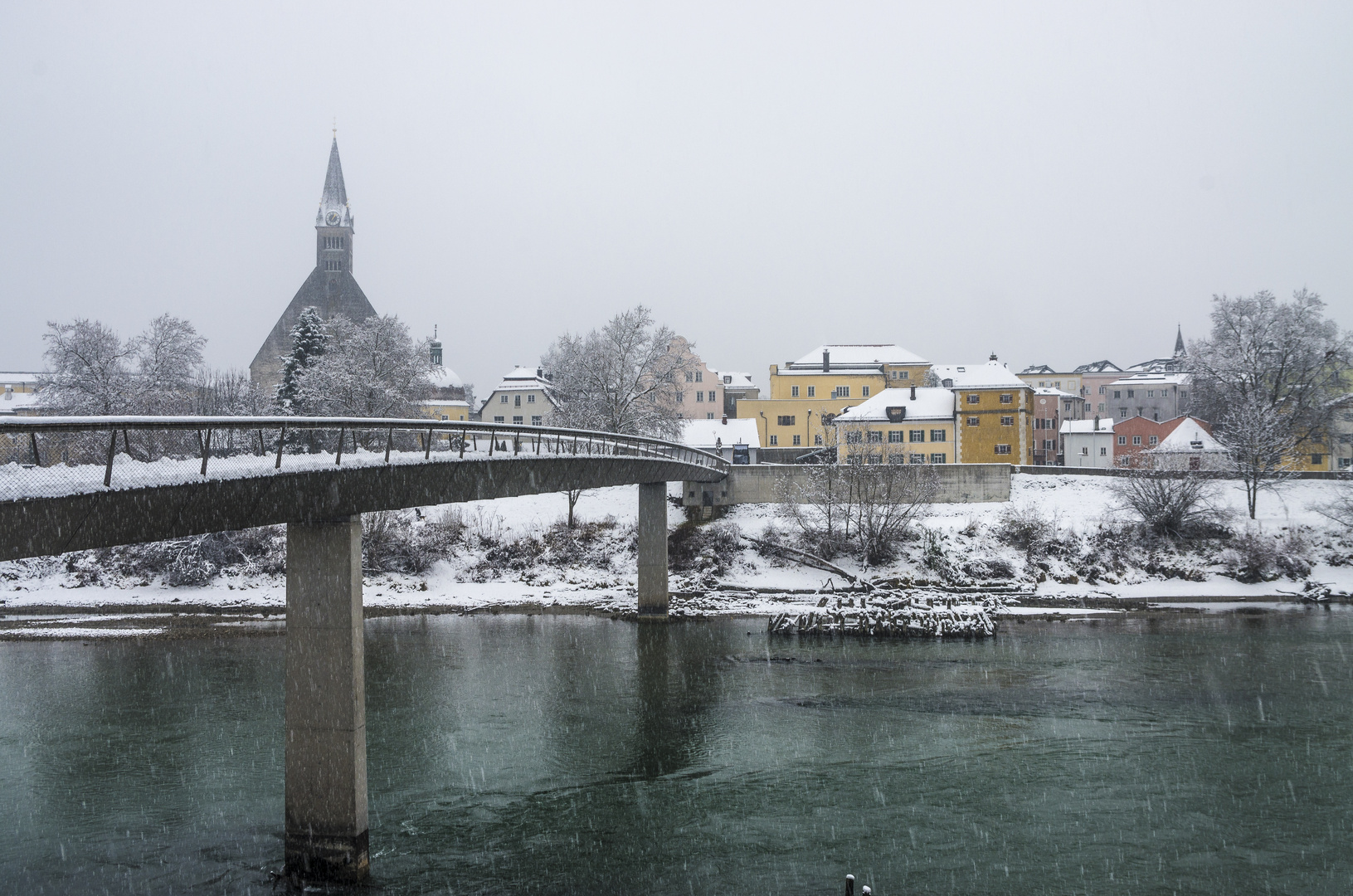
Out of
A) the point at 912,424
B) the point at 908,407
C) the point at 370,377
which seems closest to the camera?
the point at 370,377

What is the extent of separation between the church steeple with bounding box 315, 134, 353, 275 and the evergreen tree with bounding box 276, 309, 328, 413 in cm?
5634

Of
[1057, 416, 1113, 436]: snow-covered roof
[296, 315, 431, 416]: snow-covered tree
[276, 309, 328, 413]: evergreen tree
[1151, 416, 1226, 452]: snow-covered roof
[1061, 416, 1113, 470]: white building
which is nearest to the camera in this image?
[296, 315, 431, 416]: snow-covered tree

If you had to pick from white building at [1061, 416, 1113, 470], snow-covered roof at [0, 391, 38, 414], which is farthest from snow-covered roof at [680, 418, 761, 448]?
snow-covered roof at [0, 391, 38, 414]

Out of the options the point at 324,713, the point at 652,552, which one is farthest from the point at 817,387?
the point at 324,713

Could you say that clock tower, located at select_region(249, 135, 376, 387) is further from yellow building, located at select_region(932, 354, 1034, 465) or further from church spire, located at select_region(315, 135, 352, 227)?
yellow building, located at select_region(932, 354, 1034, 465)

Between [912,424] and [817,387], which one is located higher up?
[817,387]

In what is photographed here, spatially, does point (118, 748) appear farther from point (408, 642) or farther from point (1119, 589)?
point (1119, 589)

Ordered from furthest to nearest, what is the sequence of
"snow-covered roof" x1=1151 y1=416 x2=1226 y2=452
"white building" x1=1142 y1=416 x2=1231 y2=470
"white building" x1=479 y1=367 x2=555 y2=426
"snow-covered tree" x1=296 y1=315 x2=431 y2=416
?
"white building" x1=479 y1=367 x2=555 y2=426 → "snow-covered roof" x1=1151 y1=416 x2=1226 y2=452 → "snow-covered tree" x1=296 y1=315 x2=431 y2=416 → "white building" x1=1142 y1=416 x2=1231 y2=470

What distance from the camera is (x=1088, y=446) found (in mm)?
78875

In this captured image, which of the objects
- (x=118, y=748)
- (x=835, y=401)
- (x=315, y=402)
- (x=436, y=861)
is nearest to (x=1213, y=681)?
(x=436, y=861)

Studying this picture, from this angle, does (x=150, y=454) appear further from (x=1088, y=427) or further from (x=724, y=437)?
(x=1088, y=427)

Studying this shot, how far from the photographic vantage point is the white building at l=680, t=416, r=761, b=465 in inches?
2731

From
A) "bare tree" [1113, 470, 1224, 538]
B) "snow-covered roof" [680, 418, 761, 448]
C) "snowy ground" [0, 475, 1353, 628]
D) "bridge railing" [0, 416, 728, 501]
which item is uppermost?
"snow-covered roof" [680, 418, 761, 448]

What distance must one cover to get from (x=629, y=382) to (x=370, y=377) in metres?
15.2
